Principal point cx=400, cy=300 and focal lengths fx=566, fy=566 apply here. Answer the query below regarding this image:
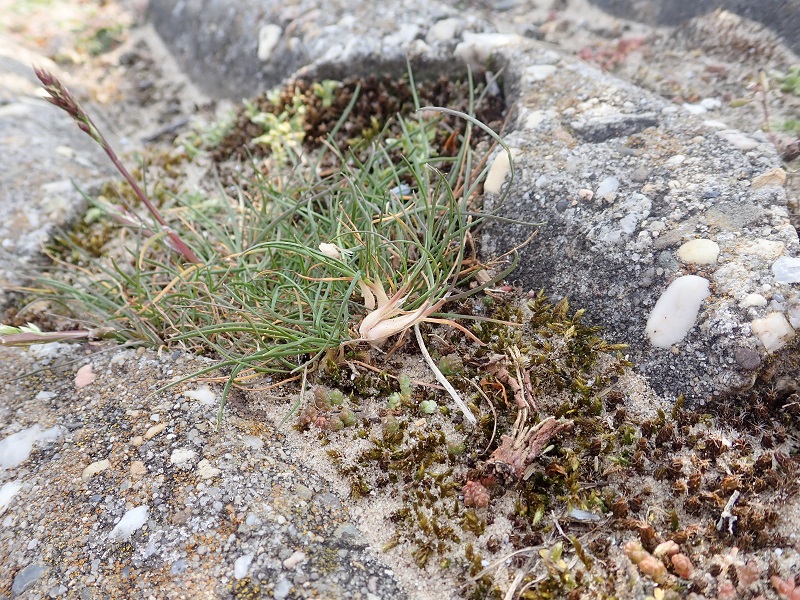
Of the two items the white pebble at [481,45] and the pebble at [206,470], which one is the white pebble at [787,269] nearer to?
the white pebble at [481,45]

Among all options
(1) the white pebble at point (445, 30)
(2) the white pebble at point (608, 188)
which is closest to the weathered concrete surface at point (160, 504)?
(2) the white pebble at point (608, 188)

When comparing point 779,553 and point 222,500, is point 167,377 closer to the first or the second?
point 222,500

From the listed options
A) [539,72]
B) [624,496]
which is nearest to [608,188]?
[539,72]

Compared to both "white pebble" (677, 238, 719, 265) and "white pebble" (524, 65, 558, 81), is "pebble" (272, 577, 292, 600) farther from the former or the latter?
"white pebble" (524, 65, 558, 81)

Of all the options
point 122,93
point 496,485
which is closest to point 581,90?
point 496,485

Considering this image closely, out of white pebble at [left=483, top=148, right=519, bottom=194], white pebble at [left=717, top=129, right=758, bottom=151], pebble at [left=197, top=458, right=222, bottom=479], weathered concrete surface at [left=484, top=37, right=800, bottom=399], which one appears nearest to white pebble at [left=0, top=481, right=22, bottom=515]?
pebble at [left=197, top=458, right=222, bottom=479]
